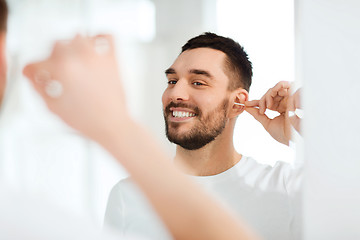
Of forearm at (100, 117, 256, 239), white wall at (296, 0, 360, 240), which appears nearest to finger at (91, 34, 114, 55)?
forearm at (100, 117, 256, 239)

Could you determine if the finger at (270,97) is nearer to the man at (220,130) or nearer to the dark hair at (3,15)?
the man at (220,130)

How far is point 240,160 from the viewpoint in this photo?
0.82 m

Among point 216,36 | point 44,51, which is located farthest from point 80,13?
point 216,36

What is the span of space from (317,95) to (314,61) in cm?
8

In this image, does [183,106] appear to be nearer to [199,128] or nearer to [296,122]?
[199,128]

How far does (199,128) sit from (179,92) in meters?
0.09

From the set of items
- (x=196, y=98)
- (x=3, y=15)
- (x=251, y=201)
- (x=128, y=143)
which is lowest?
(x=251, y=201)

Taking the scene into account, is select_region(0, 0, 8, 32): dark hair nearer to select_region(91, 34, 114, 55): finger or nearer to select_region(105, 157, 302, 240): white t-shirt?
select_region(91, 34, 114, 55): finger

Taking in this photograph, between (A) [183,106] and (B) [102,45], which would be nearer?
(B) [102,45]

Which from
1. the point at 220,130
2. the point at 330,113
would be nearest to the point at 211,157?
the point at 220,130

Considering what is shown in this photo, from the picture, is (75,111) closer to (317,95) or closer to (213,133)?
(213,133)

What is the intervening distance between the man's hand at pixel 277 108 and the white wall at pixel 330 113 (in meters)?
0.05

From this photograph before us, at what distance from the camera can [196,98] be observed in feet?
2.60

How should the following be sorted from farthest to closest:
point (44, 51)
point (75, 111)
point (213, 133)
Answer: point (213, 133) < point (44, 51) < point (75, 111)
